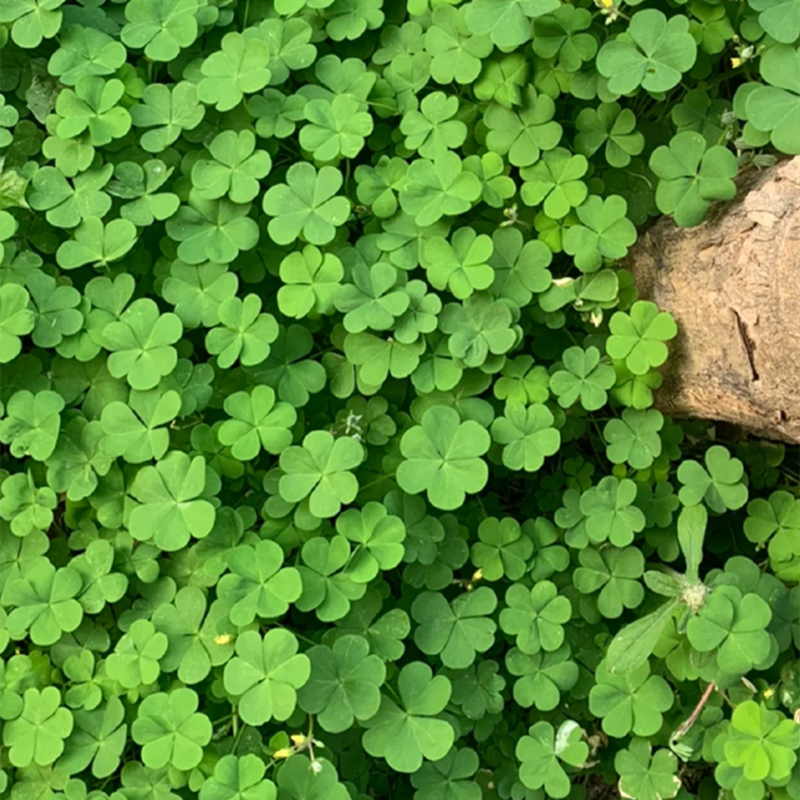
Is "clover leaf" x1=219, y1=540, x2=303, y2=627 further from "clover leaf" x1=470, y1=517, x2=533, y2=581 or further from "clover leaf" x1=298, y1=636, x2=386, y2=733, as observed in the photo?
"clover leaf" x1=470, y1=517, x2=533, y2=581

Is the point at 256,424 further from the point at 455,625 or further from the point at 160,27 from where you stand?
the point at 160,27

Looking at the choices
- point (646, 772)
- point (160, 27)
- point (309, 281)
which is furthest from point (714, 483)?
point (160, 27)

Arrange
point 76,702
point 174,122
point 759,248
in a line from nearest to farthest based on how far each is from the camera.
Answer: point 759,248, point 76,702, point 174,122

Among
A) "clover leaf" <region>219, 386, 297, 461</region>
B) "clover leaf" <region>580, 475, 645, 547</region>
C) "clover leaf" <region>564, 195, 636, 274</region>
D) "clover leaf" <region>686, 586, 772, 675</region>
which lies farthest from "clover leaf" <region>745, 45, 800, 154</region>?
"clover leaf" <region>219, 386, 297, 461</region>

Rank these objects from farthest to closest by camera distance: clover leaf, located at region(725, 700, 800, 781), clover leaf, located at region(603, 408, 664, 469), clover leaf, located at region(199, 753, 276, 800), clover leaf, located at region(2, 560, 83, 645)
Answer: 1. clover leaf, located at region(603, 408, 664, 469)
2. clover leaf, located at region(2, 560, 83, 645)
3. clover leaf, located at region(725, 700, 800, 781)
4. clover leaf, located at region(199, 753, 276, 800)

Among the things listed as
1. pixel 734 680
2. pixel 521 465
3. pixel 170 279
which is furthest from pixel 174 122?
pixel 734 680

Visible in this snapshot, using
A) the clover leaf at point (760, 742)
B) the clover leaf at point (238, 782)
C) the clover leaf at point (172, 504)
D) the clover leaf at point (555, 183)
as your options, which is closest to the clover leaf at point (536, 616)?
the clover leaf at point (760, 742)

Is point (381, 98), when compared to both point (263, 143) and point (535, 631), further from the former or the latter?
point (535, 631)
